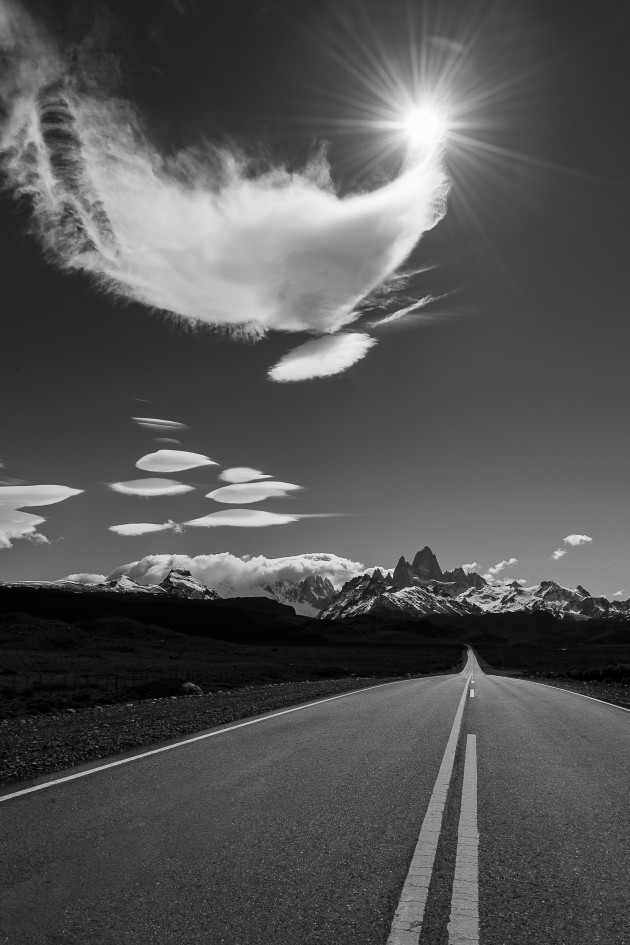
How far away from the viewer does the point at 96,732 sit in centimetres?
1305

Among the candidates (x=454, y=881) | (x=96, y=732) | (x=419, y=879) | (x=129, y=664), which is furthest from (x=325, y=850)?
(x=129, y=664)

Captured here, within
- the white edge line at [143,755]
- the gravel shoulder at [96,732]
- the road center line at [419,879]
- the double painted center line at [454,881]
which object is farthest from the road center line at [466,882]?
the gravel shoulder at [96,732]

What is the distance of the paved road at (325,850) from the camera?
3.79 metres

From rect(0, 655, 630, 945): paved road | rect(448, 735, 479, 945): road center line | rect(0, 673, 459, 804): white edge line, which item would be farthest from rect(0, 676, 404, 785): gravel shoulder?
rect(448, 735, 479, 945): road center line

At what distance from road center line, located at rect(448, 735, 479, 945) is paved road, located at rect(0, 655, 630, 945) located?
0.02 metres

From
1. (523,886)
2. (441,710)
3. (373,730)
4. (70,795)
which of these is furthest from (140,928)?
(441,710)

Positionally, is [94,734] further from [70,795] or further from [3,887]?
[3,887]

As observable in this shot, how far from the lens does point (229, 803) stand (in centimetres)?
675

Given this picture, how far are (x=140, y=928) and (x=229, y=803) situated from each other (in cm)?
313

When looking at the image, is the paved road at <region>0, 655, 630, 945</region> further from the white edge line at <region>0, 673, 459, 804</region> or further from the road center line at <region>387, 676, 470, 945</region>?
Result: the white edge line at <region>0, 673, 459, 804</region>

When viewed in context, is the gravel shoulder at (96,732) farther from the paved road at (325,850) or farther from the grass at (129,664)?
the grass at (129,664)

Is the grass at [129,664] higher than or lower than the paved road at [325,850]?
lower

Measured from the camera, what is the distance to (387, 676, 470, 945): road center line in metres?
3.66

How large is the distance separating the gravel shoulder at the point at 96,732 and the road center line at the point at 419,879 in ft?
19.5
